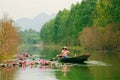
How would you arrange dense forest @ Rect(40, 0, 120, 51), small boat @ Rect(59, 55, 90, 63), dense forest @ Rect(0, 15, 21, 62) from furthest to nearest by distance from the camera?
dense forest @ Rect(40, 0, 120, 51) < dense forest @ Rect(0, 15, 21, 62) < small boat @ Rect(59, 55, 90, 63)

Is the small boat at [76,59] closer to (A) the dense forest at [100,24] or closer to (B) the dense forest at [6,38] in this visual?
(B) the dense forest at [6,38]

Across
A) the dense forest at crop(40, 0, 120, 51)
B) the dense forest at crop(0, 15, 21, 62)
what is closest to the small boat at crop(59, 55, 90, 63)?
the dense forest at crop(0, 15, 21, 62)

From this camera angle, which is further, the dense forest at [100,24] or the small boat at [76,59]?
the dense forest at [100,24]

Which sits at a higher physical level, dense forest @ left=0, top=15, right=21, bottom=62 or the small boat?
dense forest @ left=0, top=15, right=21, bottom=62

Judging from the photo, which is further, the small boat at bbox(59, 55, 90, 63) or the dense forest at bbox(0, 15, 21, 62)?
the dense forest at bbox(0, 15, 21, 62)

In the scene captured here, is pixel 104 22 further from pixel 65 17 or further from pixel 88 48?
pixel 65 17

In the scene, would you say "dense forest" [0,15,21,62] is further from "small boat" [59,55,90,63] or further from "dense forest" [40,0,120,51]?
"dense forest" [40,0,120,51]

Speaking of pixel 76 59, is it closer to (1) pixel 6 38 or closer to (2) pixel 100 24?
(1) pixel 6 38

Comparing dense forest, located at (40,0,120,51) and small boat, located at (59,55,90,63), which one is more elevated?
dense forest, located at (40,0,120,51)

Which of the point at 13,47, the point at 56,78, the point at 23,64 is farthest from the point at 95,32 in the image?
the point at 56,78

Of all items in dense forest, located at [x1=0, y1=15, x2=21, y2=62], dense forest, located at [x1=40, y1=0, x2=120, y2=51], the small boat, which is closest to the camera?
the small boat

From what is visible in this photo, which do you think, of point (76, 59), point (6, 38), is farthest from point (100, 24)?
point (76, 59)

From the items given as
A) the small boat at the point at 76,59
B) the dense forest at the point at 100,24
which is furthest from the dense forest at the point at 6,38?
the dense forest at the point at 100,24

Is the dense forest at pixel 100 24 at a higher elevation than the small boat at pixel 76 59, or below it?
higher
